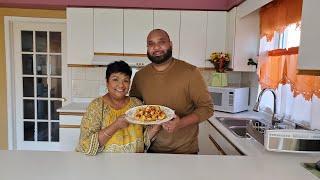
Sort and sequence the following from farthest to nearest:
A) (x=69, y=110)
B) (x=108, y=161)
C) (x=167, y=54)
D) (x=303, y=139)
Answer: (x=69, y=110)
(x=167, y=54)
(x=303, y=139)
(x=108, y=161)

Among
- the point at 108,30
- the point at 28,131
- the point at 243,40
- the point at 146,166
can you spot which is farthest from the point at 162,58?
the point at 28,131

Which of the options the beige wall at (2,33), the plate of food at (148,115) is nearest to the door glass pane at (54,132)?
the beige wall at (2,33)

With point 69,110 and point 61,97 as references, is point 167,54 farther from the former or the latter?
point 61,97

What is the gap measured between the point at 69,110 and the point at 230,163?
2207 mm

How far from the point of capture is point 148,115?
4.79ft

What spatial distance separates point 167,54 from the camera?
173 cm

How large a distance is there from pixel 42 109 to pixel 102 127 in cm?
277

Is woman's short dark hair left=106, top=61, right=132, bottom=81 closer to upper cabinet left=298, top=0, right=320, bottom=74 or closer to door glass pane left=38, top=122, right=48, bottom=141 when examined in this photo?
upper cabinet left=298, top=0, right=320, bottom=74

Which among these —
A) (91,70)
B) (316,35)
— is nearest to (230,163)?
(316,35)

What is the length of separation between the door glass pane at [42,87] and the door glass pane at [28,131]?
1.47 ft

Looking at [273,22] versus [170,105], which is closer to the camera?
[170,105]

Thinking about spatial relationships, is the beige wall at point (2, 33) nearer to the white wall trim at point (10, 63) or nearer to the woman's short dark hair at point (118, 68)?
the white wall trim at point (10, 63)

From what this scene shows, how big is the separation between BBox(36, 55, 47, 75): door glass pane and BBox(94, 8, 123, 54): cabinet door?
37.3 inches

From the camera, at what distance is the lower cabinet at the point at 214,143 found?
2.02m
